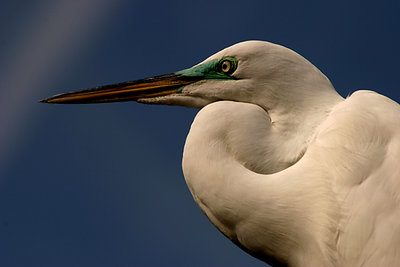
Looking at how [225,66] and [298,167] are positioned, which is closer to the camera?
[298,167]

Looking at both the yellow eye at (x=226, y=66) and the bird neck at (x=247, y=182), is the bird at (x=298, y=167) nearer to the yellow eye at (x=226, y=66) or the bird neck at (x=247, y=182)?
the bird neck at (x=247, y=182)

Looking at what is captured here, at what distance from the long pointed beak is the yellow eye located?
17cm

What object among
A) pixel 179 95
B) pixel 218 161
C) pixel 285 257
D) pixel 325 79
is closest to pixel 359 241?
pixel 285 257

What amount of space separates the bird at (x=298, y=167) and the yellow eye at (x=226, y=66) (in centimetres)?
11

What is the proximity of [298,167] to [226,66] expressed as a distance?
2.64ft

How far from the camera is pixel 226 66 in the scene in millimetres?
2611

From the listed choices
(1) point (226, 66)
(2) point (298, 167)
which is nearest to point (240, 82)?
(1) point (226, 66)

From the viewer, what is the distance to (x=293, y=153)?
7.37 ft

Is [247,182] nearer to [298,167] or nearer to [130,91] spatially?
[298,167]

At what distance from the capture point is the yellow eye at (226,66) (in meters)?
2.60

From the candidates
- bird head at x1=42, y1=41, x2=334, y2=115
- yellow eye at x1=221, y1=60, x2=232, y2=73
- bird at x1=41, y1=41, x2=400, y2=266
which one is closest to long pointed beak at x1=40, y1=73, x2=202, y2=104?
bird head at x1=42, y1=41, x2=334, y2=115

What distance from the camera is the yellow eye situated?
2596 mm

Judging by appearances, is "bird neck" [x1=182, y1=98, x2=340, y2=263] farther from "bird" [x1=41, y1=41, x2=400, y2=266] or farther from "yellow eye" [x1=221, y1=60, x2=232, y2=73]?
"yellow eye" [x1=221, y1=60, x2=232, y2=73]

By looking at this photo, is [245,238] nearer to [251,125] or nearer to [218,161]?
[218,161]
